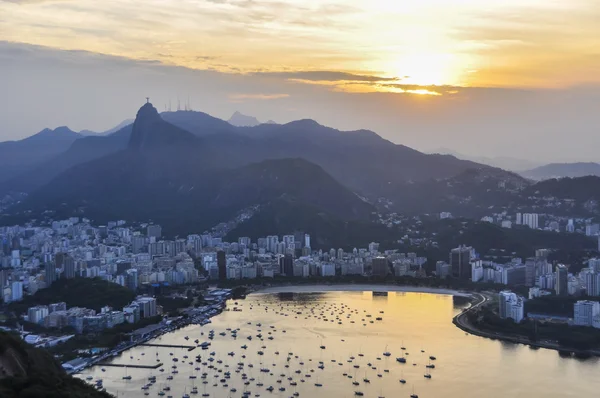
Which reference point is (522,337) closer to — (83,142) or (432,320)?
(432,320)

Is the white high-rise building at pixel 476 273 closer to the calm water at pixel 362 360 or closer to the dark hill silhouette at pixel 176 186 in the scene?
the calm water at pixel 362 360

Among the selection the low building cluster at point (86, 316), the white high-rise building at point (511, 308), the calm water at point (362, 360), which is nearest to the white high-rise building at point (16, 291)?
the low building cluster at point (86, 316)

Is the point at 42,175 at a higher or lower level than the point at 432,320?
higher

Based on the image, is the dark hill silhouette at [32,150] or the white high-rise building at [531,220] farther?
the dark hill silhouette at [32,150]

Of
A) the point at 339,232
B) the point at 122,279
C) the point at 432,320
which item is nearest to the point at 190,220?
the point at 339,232

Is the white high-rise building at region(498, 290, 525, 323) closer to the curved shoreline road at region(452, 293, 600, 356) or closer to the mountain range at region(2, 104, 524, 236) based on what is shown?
the curved shoreline road at region(452, 293, 600, 356)
